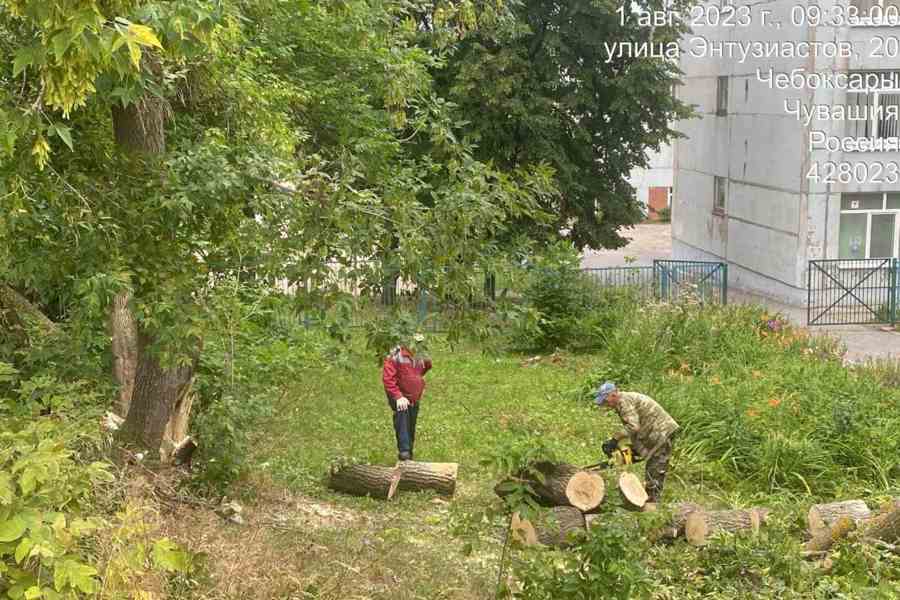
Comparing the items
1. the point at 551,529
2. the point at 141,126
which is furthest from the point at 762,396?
the point at 141,126

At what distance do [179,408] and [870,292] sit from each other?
750 inches

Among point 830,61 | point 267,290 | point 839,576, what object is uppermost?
point 830,61

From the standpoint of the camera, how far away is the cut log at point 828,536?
8.65m

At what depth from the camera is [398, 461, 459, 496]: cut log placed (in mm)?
10398

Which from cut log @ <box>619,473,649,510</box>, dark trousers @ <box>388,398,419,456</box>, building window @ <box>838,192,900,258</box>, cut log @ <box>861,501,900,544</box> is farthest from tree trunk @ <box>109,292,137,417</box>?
building window @ <box>838,192,900,258</box>

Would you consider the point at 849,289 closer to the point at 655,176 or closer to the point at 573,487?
the point at 573,487

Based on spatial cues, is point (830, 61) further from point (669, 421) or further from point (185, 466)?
point (185, 466)

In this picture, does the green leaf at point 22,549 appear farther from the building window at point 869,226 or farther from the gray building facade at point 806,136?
the building window at point 869,226

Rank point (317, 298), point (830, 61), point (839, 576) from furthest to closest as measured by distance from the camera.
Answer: point (830, 61)
point (839, 576)
point (317, 298)

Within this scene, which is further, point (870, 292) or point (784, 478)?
point (870, 292)

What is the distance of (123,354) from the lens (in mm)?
10922

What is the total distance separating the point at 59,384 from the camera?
822 centimetres

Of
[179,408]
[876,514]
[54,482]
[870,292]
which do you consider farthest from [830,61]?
[54,482]

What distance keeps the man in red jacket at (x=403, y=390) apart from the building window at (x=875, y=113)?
17.2m
